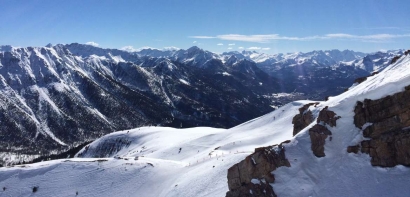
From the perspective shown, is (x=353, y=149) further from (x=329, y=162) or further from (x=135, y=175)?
(x=135, y=175)

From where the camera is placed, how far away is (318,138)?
41.0 m

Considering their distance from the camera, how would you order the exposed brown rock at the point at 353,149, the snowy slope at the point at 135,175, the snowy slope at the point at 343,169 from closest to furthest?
the snowy slope at the point at 343,169
the exposed brown rock at the point at 353,149
the snowy slope at the point at 135,175

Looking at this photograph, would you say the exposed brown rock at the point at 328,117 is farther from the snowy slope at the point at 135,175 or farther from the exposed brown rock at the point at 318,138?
the snowy slope at the point at 135,175

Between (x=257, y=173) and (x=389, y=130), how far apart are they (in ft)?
54.6

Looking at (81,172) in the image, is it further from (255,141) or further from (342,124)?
(342,124)

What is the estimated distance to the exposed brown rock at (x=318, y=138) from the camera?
39975 mm

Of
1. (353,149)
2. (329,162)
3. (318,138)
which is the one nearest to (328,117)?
(318,138)

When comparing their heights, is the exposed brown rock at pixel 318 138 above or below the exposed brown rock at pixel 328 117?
below

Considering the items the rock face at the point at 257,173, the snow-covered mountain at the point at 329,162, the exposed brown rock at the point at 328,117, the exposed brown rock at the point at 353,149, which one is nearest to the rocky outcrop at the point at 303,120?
the snow-covered mountain at the point at 329,162

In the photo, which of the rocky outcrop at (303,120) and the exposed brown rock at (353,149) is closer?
the exposed brown rock at (353,149)

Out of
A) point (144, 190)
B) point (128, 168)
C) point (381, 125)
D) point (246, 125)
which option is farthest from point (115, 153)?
point (381, 125)

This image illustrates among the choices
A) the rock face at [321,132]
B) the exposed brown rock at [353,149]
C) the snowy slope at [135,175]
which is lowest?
the snowy slope at [135,175]

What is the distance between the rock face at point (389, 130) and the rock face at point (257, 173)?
34.3ft

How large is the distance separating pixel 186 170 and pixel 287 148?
27.4 m
